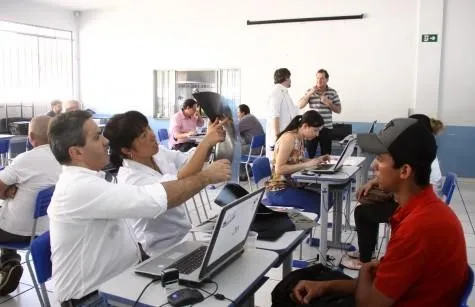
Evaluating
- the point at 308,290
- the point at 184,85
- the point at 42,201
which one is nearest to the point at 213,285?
the point at 308,290

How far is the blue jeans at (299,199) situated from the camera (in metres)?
3.58

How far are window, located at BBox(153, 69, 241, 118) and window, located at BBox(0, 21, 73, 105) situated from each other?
6.79 feet

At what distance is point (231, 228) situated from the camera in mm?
1429

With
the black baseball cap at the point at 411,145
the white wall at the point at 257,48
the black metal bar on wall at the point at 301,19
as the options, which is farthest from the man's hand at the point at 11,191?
the black metal bar on wall at the point at 301,19

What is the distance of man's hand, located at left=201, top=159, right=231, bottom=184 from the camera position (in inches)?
67.3

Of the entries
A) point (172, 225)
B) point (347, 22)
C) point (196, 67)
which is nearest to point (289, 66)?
point (347, 22)

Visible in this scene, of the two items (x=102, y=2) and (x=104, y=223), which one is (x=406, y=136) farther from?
(x=102, y=2)

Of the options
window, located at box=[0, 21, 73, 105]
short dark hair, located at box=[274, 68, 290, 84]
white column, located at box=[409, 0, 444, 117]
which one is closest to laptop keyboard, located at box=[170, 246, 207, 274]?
short dark hair, located at box=[274, 68, 290, 84]

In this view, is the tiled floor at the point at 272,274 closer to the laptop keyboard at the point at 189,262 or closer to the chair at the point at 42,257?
the chair at the point at 42,257

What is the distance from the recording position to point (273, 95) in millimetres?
5543

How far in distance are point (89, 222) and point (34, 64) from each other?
8224mm

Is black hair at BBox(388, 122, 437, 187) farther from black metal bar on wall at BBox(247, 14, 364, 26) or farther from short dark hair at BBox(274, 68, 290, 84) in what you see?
black metal bar on wall at BBox(247, 14, 364, 26)

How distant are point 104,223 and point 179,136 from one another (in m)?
5.01

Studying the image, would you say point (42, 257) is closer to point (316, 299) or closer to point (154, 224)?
point (154, 224)
